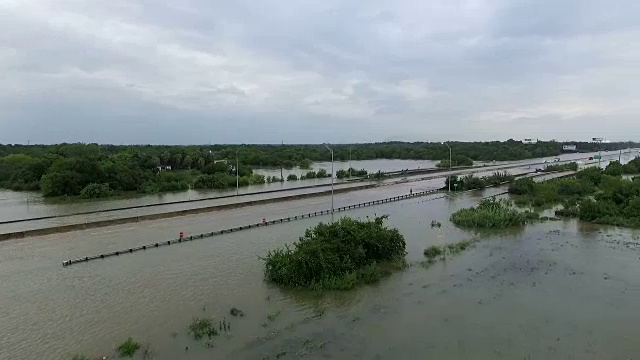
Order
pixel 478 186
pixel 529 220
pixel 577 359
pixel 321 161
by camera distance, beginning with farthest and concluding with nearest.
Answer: pixel 321 161 → pixel 478 186 → pixel 529 220 → pixel 577 359

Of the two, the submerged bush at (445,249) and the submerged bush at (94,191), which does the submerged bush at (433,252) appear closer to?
the submerged bush at (445,249)

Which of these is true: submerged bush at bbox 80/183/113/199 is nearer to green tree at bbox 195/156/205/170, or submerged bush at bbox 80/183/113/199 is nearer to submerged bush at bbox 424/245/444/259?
green tree at bbox 195/156/205/170

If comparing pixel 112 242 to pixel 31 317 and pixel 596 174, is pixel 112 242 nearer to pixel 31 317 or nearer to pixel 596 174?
pixel 31 317

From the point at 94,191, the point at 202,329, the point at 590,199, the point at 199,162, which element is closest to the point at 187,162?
the point at 199,162

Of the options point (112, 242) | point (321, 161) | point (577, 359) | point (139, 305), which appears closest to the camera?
point (577, 359)

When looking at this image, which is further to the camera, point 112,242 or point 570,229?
point 570,229

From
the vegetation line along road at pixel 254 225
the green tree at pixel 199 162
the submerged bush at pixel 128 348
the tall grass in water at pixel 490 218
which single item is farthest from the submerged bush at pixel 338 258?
the green tree at pixel 199 162

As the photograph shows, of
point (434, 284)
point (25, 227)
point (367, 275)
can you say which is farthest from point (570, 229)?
point (25, 227)

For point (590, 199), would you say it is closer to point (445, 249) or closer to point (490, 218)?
point (490, 218)
